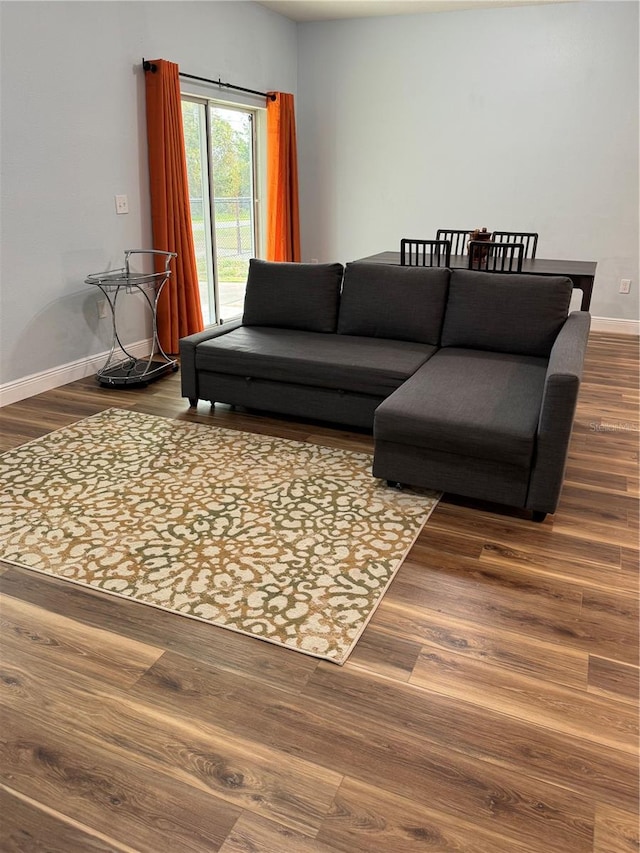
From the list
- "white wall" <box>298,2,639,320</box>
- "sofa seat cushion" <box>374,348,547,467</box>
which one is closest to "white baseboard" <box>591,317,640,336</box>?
"white wall" <box>298,2,639,320</box>

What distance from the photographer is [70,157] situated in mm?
4184

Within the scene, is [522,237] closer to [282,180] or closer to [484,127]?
[484,127]

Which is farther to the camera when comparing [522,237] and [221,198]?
[221,198]

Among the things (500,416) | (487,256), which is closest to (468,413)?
(500,416)

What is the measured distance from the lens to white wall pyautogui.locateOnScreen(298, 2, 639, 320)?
5.72 metres

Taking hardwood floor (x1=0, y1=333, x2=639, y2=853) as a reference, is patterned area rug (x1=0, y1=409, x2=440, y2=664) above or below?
above

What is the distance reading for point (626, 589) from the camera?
2.33 metres

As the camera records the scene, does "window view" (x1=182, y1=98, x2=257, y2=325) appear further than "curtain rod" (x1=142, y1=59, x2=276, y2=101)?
Yes

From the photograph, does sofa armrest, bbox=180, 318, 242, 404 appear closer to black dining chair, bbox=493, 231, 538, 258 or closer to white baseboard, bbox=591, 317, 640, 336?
black dining chair, bbox=493, 231, 538, 258

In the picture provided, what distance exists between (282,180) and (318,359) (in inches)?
143

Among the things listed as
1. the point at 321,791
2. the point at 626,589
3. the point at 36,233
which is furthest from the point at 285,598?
the point at 36,233

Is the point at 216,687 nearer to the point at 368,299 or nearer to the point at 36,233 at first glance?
the point at 368,299

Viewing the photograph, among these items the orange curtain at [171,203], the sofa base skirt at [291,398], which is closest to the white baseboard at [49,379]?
the orange curtain at [171,203]

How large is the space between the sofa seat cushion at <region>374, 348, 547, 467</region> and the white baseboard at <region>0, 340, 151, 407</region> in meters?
2.41
